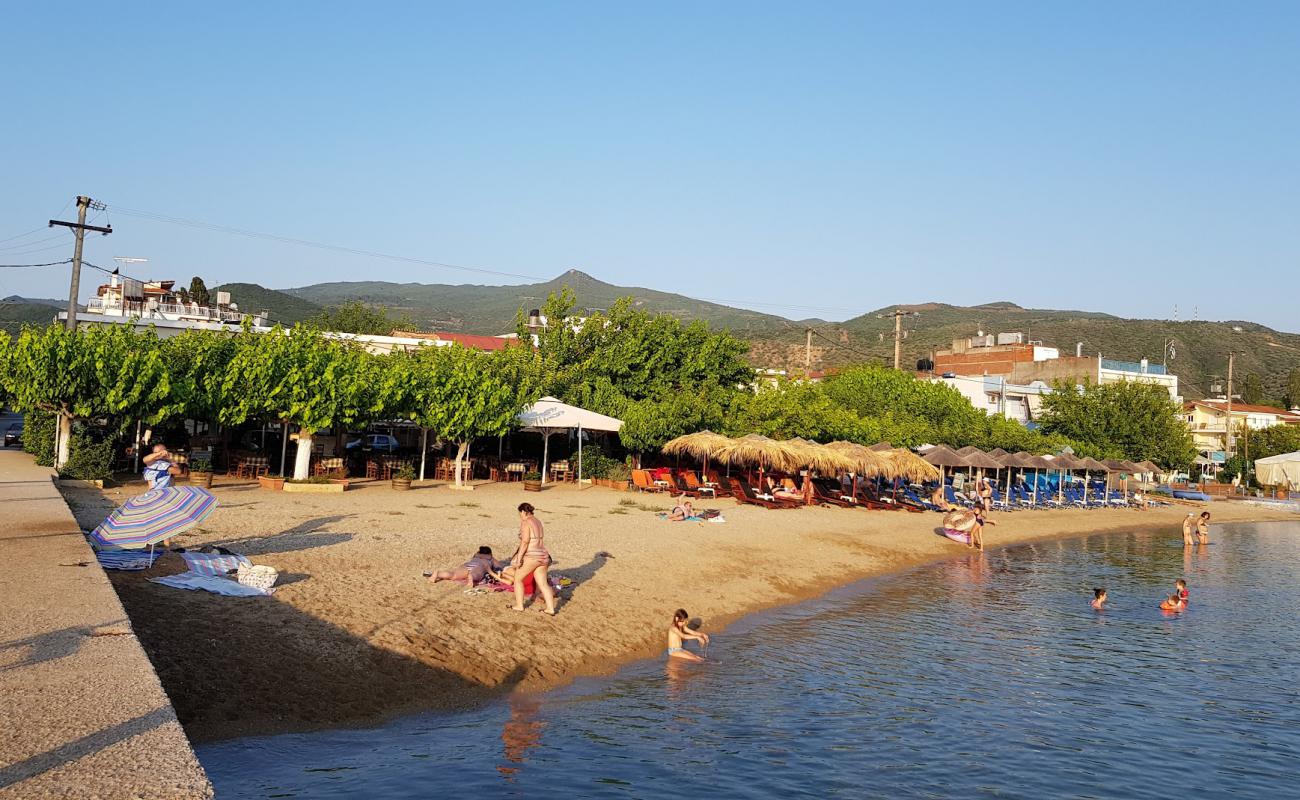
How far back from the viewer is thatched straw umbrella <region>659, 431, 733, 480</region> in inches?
1163

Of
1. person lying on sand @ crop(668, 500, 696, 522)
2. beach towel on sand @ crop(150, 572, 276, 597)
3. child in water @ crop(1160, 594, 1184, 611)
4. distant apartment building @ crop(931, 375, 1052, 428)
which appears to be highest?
distant apartment building @ crop(931, 375, 1052, 428)

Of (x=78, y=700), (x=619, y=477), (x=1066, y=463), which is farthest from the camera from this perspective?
(x=1066, y=463)

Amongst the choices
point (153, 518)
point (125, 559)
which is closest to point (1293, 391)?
point (153, 518)

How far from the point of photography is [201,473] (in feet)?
76.0

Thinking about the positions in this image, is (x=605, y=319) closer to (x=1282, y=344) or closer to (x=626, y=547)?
(x=626, y=547)

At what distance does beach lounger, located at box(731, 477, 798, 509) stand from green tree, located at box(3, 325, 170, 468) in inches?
638

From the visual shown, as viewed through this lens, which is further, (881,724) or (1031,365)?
(1031,365)

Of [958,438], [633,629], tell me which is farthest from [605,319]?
[633,629]

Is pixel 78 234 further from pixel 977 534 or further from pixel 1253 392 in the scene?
pixel 1253 392

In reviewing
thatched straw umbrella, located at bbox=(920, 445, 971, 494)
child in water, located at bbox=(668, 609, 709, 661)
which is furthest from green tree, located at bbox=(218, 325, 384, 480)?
thatched straw umbrella, located at bbox=(920, 445, 971, 494)

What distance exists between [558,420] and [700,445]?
4498mm

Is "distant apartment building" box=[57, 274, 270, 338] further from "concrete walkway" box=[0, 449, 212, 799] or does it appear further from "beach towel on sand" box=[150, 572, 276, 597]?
"concrete walkway" box=[0, 449, 212, 799]

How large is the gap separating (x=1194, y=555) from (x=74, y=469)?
31.1 metres

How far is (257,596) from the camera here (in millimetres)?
11125
